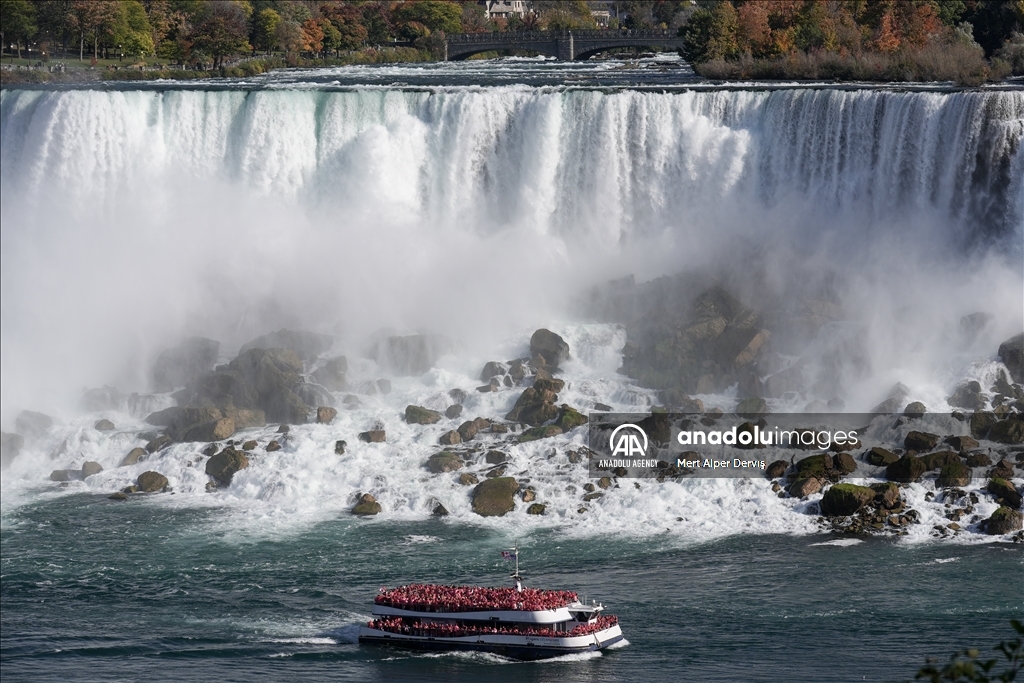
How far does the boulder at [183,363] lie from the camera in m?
46.0

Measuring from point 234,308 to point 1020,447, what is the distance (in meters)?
23.3

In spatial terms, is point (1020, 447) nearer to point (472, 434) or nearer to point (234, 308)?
point (472, 434)

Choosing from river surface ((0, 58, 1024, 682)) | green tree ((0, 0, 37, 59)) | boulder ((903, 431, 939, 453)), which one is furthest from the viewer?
green tree ((0, 0, 37, 59))

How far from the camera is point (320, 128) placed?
51.0 m

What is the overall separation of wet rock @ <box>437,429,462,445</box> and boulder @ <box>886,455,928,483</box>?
1095cm

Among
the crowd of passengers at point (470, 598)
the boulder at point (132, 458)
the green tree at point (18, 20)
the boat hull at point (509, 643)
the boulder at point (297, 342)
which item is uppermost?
the green tree at point (18, 20)

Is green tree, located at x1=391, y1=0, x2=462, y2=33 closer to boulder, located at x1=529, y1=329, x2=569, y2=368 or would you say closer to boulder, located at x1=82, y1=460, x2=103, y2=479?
boulder, located at x1=529, y1=329, x2=569, y2=368

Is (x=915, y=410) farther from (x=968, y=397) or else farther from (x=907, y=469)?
(x=907, y=469)

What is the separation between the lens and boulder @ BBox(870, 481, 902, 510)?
35.7 metres

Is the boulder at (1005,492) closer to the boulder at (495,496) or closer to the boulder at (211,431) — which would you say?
the boulder at (495,496)

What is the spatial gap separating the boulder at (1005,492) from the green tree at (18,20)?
64.6 meters

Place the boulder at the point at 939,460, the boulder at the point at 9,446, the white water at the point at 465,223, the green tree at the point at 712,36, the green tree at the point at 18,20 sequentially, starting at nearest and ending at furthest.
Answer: the boulder at the point at 939,460 → the boulder at the point at 9,446 → the white water at the point at 465,223 → the green tree at the point at 712,36 → the green tree at the point at 18,20

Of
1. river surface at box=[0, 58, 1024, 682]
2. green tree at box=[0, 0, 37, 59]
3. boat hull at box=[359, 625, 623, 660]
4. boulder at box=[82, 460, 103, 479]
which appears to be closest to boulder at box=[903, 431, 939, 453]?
river surface at box=[0, 58, 1024, 682]

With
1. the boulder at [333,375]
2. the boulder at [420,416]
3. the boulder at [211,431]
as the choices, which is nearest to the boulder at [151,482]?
the boulder at [211,431]
